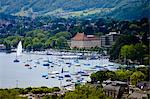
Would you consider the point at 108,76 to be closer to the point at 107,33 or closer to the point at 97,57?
the point at 97,57

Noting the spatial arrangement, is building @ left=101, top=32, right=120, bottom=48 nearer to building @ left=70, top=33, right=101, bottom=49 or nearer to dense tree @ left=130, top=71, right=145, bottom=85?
building @ left=70, top=33, right=101, bottom=49

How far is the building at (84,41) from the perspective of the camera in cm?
1552

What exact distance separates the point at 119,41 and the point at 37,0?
20691 mm

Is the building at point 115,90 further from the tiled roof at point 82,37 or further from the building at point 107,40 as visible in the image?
the tiled roof at point 82,37

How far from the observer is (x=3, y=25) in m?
22.0

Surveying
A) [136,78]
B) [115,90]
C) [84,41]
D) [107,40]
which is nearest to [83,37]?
[84,41]

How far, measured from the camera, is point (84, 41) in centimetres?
1585

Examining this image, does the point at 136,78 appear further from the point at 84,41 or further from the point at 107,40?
the point at 84,41

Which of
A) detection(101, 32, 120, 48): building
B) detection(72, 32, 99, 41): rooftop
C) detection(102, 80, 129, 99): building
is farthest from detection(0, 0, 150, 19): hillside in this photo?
detection(102, 80, 129, 99): building

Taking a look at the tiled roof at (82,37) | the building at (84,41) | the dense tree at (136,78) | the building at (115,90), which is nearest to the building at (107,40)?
the building at (84,41)

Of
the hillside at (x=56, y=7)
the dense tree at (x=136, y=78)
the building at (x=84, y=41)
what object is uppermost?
the hillside at (x=56, y=7)

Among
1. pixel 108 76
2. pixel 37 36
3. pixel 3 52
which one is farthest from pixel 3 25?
pixel 108 76

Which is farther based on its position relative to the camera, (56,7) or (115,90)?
(56,7)

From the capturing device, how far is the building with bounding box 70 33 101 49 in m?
15.5
